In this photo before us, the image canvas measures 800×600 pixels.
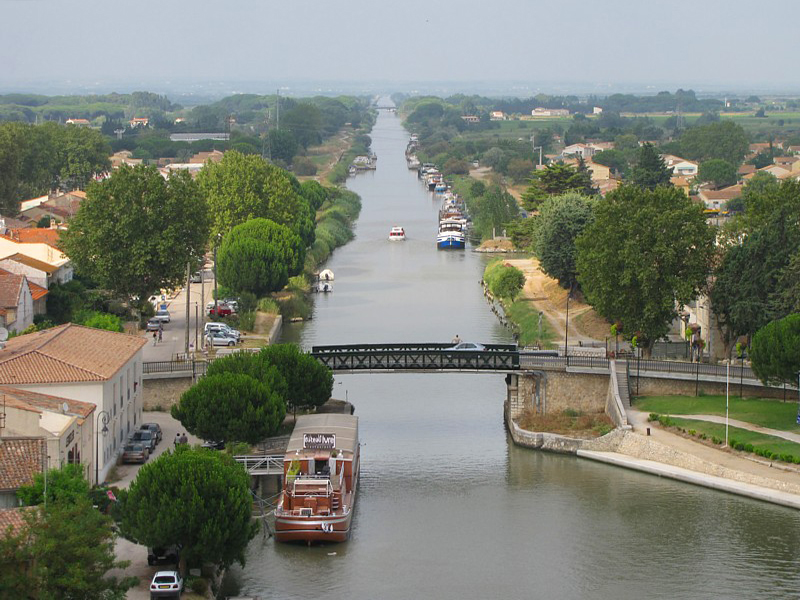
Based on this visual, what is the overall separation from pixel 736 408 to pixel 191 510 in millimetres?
23773

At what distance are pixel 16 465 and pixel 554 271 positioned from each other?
46492 mm

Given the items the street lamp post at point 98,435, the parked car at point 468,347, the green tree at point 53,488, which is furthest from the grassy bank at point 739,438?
the green tree at point 53,488

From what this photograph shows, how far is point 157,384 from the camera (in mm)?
54906

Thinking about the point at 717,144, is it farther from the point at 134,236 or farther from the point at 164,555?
the point at 164,555

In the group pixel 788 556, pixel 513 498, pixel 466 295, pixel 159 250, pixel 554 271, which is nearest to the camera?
pixel 788 556

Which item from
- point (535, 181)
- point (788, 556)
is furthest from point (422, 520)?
point (535, 181)

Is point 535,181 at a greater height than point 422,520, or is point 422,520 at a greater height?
point 535,181

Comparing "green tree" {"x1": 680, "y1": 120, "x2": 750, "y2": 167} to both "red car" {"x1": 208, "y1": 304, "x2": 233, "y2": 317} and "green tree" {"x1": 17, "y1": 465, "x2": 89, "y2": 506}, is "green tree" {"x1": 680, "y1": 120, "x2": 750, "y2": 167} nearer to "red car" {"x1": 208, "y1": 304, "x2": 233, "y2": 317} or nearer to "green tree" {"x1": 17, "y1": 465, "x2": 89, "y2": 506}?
"red car" {"x1": 208, "y1": 304, "x2": 233, "y2": 317}

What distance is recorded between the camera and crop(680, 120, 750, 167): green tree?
185m

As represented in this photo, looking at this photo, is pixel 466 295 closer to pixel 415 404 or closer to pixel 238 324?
pixel 238 324

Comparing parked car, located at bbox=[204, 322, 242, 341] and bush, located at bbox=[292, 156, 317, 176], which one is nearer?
parked car, located at bbox=[204, 322, 242, 341]

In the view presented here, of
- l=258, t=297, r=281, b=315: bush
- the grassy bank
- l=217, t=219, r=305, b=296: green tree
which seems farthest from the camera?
l=217, t=219, r=305, b=296: green tree

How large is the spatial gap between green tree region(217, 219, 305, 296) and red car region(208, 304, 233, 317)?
16.5ft

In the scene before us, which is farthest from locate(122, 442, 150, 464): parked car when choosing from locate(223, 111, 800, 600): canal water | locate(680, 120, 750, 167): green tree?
locate(680, 120, 750, 167): green tree
